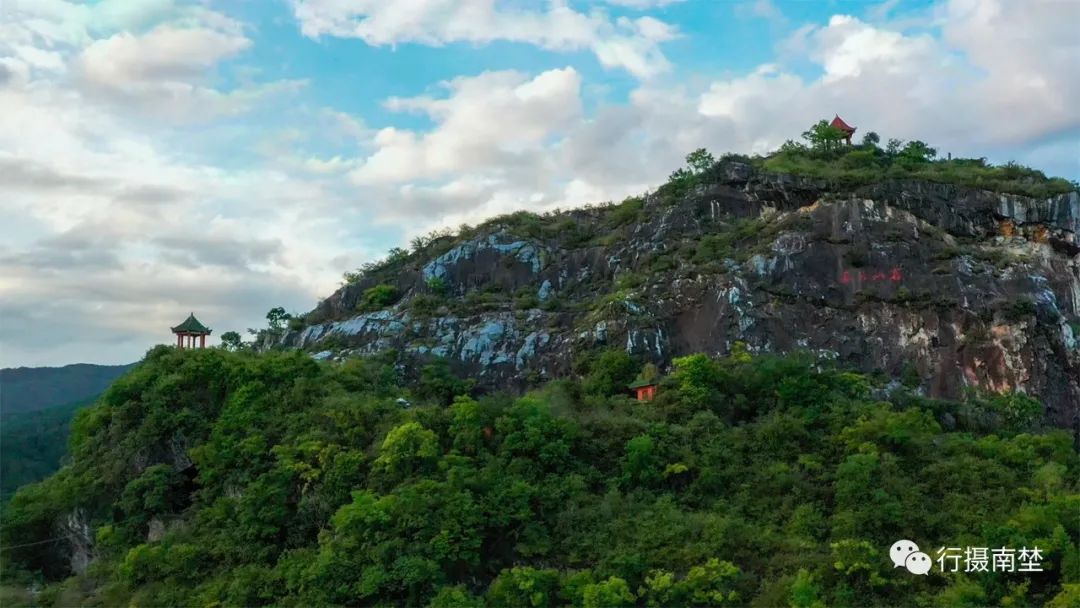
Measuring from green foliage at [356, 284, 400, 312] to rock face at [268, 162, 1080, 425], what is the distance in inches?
25.6

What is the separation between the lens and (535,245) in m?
33.1

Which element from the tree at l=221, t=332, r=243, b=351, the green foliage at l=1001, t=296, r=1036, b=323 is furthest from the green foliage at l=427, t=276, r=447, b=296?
the green foliage at l=1001, t=296, r=1036, b=323

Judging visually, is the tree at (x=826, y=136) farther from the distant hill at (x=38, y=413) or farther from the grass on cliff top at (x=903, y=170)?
the distant hill at (x=38, y=413)

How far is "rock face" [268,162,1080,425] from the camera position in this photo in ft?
81.7

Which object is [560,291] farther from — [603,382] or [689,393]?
[689,393]

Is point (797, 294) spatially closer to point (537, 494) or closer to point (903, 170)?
point (903, 170)

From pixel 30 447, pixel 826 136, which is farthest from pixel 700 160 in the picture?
pixel 30 447

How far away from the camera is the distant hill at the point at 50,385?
4012cm

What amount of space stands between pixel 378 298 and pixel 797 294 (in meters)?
14.3

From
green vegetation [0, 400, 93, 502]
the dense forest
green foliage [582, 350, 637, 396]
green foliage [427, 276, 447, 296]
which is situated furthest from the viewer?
green foliage [427, 276, 447, 296]

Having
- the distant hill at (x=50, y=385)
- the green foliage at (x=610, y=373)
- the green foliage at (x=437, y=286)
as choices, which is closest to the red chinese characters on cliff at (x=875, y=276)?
the green foliage at (x=610, y=373)

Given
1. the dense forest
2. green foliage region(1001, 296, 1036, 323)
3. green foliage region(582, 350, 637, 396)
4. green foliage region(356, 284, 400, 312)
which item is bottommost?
the dense forest

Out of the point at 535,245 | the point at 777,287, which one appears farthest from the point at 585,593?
the point at 535,245

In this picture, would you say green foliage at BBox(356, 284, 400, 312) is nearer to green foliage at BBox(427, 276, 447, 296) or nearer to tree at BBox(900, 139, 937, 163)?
green foliage at BBox(427, 276, 447, 296)
